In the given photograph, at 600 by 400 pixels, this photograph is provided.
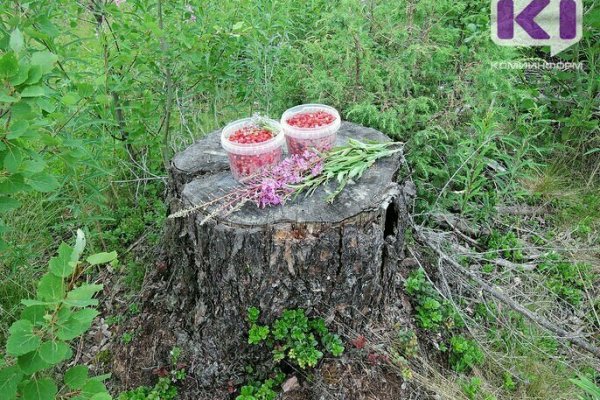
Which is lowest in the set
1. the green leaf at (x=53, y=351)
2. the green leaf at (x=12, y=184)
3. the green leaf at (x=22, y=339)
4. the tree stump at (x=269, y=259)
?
the tree stump at (x=269, y=259)

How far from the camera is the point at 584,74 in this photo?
13.0ft

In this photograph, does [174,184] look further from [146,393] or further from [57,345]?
[57,345]

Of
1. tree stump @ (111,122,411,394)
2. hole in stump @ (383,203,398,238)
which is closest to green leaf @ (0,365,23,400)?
tree stump @ (111,122,411,394)

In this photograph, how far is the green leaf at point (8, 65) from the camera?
4.48 ft

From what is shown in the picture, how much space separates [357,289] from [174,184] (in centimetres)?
105

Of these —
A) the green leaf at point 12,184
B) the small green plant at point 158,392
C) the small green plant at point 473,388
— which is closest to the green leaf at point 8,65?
the green leaf at point 12,184

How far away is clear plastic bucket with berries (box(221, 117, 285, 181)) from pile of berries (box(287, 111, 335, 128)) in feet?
0.30

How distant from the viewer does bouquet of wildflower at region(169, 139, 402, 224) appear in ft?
7.54

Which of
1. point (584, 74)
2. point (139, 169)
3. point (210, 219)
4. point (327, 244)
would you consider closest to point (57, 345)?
point (210, 219)

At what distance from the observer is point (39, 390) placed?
1.41m

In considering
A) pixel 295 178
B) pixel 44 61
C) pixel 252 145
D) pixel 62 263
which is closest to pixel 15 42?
pixel 44 61

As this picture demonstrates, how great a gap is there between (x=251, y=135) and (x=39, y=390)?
136 centimetres

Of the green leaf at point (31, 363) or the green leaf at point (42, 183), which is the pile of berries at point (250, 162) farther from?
the green leaf at point (31, 363)

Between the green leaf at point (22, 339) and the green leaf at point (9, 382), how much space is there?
0.46 feet
